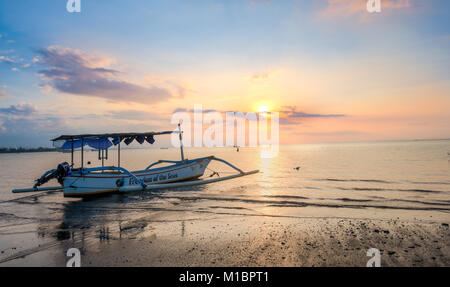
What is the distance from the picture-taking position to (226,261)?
6.11 metres

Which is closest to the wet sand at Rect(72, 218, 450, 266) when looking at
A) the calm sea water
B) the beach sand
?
the beach sand

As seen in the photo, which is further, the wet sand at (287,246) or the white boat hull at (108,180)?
the white boat hull at (108,180)

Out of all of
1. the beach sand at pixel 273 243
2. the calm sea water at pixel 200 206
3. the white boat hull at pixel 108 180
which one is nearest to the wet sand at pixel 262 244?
the beach sand at pixel 273 243

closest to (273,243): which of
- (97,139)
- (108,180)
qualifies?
(108,180)

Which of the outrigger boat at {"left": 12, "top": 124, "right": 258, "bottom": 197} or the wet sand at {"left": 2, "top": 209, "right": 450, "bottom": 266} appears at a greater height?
the outrigger boat at {"left": 12, "top": 124, "right": 258, "bottom": 197}

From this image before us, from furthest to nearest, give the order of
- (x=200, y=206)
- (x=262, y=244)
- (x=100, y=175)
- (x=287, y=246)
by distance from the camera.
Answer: (x=100, y=175), (x=200, y=206), (x=262, y=244), (x=287, y=246)

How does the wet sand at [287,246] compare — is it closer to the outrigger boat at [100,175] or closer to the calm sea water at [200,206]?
the calm sea water at [200,206]

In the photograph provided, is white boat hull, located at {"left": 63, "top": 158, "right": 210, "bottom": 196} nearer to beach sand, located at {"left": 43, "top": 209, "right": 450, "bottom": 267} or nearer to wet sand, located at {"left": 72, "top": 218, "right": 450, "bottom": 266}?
beach sand, located at {"left": 43, "top": 209, "right": 450, "bottom": 267}

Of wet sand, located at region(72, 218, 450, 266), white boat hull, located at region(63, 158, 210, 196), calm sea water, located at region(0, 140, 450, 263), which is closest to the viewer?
wet sand, located at region(72, 218, 450, 266)

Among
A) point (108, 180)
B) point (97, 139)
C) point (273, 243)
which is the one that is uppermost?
point (97, 139)

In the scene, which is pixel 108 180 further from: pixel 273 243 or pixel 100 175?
pixel 273 243

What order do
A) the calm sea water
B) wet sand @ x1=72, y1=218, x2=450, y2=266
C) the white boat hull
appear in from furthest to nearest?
the white boat hull → the calm sea water → wet sand @ x1=72, y1=218, x2=450, y2=266

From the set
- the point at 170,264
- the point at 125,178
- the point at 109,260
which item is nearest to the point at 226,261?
the point at 170,264

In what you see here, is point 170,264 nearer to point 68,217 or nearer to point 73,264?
point 73,264
